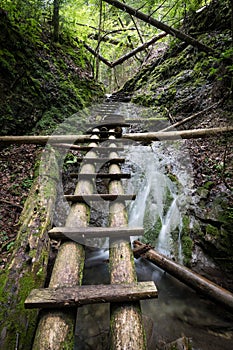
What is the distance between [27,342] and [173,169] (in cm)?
386

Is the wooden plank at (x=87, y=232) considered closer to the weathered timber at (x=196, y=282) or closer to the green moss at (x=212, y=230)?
the weathered timber at (x=196, y=282)

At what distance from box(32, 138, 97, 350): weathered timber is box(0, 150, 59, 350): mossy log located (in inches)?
25.4

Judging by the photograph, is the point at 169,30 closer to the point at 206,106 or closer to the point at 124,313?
the point at 206,106

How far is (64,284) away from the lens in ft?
5.43

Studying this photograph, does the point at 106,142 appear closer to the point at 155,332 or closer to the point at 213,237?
the point at 213,237

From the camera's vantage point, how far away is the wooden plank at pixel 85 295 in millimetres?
1452

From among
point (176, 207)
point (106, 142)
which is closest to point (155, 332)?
point (176, 207)

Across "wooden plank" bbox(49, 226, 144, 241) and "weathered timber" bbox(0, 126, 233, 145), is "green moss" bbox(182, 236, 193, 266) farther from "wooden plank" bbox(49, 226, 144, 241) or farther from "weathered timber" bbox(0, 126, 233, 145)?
"weathered timber" bbox(0, 126, 233, 145)

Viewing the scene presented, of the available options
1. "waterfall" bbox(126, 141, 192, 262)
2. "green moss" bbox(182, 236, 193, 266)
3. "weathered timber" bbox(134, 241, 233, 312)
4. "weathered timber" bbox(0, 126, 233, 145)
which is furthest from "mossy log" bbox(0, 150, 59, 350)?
"green moss" bbox(182, 236, 193, 266)

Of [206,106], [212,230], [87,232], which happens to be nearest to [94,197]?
[87,232]

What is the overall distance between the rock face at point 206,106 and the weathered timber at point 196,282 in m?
0.39

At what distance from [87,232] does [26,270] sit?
0.92 metres

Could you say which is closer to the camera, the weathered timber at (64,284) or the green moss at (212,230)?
the weathered timber at (64,284)

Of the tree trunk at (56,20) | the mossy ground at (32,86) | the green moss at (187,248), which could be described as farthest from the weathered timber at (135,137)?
the tree trunk at (56,20)
